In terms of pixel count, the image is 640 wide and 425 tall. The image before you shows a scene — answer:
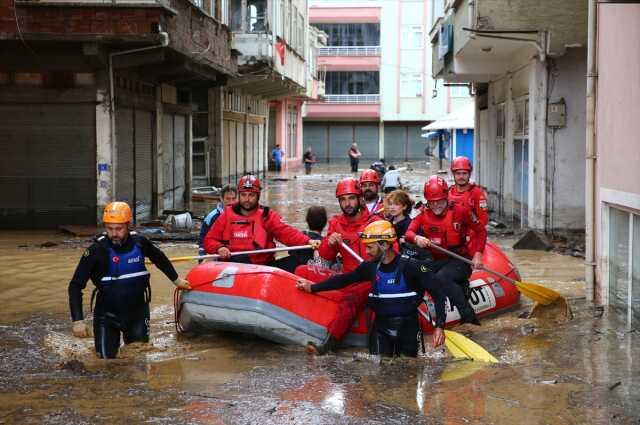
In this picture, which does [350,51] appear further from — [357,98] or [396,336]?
[396,336]

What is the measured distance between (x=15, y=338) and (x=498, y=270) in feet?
17.5

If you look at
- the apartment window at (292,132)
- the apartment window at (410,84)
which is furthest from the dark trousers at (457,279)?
the apartment window at (410,84)

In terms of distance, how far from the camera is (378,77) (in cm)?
6519

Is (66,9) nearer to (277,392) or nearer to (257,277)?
(257,277)

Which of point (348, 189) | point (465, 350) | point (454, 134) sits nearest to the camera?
point (465, 350)

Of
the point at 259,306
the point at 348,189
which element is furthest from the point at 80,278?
the point at 348,189

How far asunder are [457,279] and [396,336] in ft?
5.61

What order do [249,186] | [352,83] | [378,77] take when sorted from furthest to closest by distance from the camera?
[352,83], [378,77], [249,186]

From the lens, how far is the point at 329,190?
113 feet

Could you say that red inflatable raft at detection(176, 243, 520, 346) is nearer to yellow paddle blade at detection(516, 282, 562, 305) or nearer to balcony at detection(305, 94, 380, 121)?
yellow paddle blade at detection(516, 282, 562, 305)

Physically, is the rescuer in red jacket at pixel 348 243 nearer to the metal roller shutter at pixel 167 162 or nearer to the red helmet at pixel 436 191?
the red helmet at pixel 436 191

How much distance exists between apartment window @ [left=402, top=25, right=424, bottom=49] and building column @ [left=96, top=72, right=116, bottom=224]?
47674mm

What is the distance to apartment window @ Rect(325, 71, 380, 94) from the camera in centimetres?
6525

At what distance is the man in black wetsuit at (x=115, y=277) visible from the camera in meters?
7.85
